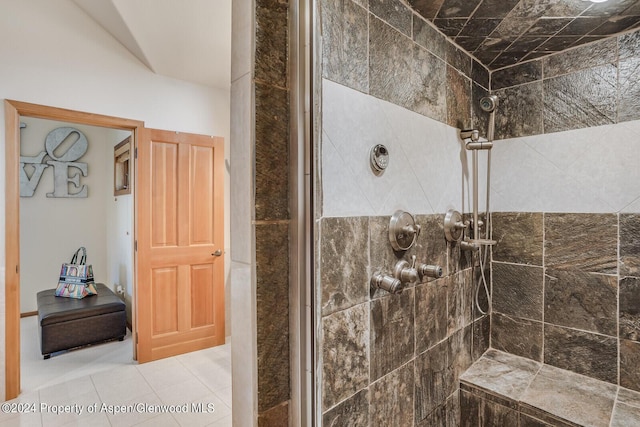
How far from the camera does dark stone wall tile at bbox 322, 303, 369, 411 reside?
95cm

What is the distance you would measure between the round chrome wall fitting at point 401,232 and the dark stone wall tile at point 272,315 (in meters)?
0.49

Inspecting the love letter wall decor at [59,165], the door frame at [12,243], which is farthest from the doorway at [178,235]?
the love letter wall decor at [59,165]

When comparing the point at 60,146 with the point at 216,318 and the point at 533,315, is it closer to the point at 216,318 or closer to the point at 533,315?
the point at 216,318

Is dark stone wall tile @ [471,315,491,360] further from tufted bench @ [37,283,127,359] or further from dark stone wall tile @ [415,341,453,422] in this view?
tufted bench @ [37,283,127,359]

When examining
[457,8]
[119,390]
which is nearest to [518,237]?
[457,8]

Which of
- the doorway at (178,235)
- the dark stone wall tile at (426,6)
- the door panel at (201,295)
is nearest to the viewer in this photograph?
the dark stone wall tile at (426,6)

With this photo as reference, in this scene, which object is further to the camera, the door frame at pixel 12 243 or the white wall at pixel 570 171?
the door frame at pixel 12 243

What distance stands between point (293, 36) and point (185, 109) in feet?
7.95

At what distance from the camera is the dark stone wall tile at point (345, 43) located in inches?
37.6

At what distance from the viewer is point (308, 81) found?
0.84 metres

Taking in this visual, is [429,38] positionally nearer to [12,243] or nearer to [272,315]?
[272,315]

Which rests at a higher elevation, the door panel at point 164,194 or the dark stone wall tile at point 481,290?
the door panel at point 164,194

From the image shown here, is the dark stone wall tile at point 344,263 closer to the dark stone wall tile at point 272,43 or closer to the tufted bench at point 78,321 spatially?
the dark stone wall tile at point 272,43

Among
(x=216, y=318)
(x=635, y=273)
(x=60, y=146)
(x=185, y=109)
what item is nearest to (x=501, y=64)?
(x=635, y=273)
